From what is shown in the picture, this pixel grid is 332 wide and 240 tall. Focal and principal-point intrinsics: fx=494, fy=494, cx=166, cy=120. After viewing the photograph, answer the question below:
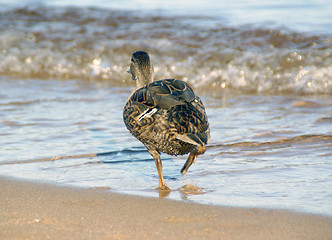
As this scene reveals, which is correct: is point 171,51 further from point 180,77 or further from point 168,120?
point 168,120

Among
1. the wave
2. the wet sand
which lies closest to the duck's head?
the wet sand

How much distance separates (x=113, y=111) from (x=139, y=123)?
10.8 ft

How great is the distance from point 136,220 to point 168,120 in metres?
1.06

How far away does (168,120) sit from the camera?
4.21 m

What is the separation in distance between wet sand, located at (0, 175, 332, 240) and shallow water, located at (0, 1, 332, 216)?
24cm

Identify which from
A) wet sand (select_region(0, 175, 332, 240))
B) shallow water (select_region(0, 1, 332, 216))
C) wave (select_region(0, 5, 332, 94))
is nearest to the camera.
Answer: wet sand (select_region(0, 175, 332, 240))

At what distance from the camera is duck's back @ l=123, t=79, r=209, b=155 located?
4.18 meters

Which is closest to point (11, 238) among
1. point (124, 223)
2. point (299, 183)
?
point (124, 223)

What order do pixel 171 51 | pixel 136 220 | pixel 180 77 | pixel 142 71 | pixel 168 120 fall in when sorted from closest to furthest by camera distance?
pixel 136 220
pixel 168 120
pixel 142 71
pixel 180 77
pixel 171 51

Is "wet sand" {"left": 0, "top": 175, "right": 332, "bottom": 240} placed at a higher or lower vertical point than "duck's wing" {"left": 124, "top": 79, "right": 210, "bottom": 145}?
lower

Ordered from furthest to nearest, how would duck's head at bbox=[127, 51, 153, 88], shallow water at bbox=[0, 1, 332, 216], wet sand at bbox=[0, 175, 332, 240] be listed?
duck's head at bbox=[127, 51, 153, 88], shallow water at bbox=[0, 1, 332, 216], wet sand at bbox=[0, 175, 332, 240]

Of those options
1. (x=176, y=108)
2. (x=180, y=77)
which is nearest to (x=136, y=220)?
(x=176, y=108)

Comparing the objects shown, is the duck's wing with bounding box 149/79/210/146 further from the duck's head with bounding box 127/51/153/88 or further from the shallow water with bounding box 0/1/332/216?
the duck's head with bounding box 127/51/153/88

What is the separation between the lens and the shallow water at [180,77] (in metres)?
4.49
